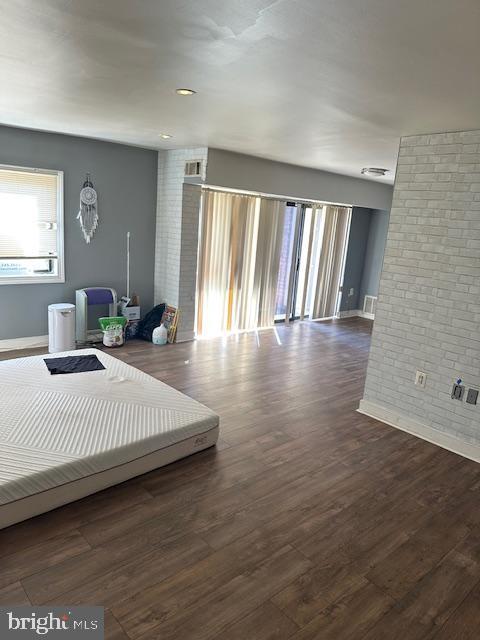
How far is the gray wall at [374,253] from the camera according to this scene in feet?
28.3

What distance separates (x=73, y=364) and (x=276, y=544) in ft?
8.19

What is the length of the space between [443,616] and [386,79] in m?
2.62

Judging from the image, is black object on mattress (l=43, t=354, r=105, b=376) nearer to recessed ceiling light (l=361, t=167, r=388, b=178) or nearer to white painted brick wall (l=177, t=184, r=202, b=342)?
white painted brick wall (l=177, t=184, r=202, b=342)

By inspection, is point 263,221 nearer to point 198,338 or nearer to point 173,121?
point 198,338

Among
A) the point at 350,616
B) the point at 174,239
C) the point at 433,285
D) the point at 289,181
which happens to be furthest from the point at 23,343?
the point at 350,616

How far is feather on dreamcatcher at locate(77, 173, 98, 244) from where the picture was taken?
540 centimetres

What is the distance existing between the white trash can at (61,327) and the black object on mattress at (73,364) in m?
1.03

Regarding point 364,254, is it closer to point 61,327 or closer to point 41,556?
point 61,327

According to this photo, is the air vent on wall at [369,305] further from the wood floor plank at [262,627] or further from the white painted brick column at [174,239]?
the wood floor plank at [262,627]

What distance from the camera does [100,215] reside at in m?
5.62

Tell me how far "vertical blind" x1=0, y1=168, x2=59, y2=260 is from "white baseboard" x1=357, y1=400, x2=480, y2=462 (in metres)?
3.98

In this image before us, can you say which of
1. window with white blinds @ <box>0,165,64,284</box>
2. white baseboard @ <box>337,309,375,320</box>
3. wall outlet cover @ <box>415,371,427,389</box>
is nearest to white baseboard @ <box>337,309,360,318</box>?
white baseboard @ <box>337,309,375,320</box>

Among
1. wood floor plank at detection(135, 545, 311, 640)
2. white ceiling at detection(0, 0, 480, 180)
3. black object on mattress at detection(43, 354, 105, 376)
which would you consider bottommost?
wood floor plank at detection(135, 545, 311, 640)

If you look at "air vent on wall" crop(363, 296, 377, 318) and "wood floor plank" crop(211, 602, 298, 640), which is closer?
"wood floor plank" crop(211, 602, 298, 640)
